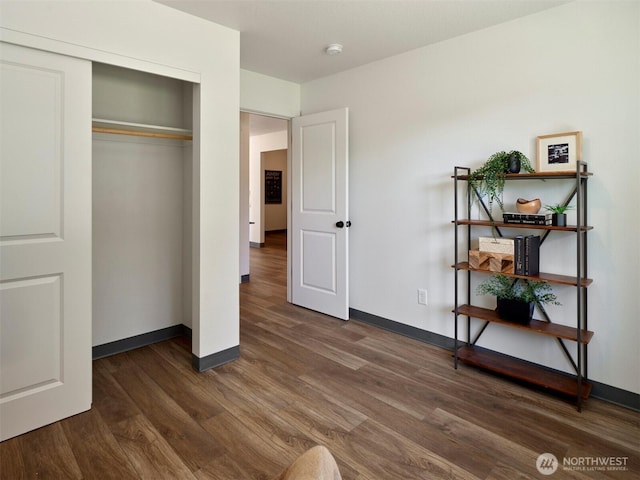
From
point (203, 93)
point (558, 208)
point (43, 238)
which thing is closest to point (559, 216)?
point (558, 208)

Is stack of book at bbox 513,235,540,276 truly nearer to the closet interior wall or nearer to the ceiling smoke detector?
the ceiling smoke detector

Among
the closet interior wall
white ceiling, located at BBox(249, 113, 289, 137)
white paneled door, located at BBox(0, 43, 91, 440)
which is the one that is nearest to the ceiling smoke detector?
the closet interior wall

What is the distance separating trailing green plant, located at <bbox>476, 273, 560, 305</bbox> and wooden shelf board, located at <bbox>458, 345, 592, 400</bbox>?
453 millimetres

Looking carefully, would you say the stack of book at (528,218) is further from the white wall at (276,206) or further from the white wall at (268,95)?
the white wall at (276,206)

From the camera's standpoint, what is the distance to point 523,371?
2.53 metres

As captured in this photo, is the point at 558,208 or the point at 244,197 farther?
the point at 244,197

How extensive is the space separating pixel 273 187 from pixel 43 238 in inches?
379

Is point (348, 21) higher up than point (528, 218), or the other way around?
point (348, 21)

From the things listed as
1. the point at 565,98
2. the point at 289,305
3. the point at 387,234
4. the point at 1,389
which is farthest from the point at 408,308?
the point at 1,389

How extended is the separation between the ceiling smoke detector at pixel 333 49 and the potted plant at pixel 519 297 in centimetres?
215

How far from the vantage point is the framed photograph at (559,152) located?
2.35 metres

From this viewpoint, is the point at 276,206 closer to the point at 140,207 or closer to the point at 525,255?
the point at 140,207

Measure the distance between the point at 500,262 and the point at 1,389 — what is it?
9.67 feet

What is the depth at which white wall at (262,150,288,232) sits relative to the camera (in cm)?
1133
